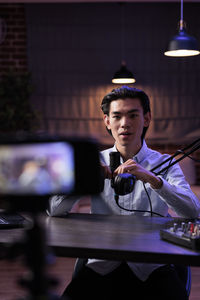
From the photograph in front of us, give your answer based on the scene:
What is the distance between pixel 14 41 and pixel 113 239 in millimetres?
4257

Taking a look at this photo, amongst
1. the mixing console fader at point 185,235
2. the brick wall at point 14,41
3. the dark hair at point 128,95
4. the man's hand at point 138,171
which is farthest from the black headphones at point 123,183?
the brick wall at point 14,41

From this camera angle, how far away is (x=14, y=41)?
4.79 metres

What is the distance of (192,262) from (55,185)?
1.98 feet

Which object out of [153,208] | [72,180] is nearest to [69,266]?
[153,208]

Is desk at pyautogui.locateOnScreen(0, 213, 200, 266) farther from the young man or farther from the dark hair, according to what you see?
the dark hair

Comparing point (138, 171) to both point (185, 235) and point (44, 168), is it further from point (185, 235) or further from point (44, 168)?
point (44, 168)

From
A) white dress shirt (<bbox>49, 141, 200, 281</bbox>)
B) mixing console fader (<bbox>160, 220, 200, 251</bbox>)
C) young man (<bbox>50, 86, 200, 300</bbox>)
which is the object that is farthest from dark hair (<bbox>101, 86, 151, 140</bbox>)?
mixing console fader (<bbox>160, 220, 200, 251</bbox>)

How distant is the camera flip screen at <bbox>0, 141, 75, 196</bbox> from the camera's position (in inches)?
16.7

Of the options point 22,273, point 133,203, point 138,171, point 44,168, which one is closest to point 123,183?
point 138,171

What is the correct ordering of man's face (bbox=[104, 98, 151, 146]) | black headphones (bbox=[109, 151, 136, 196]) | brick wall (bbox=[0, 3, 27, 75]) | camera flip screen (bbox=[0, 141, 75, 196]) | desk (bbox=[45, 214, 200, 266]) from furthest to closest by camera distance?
1. brick wall (bbox=[0, 3, 27, 75])
2. man's face (bbox=[104, 98, 151, 146])
3. black headphones (bbox=[109, 151, 136, 196])
4. desk (bbox=[45, 214, 200, 266])
5. camera flip screen (bbox=[0, 141, 75, 196])

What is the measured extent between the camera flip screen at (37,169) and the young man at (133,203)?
84cm

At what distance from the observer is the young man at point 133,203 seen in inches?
49.9

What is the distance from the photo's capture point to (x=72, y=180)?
1.42 feet

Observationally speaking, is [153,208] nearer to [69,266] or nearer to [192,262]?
[192,262]
